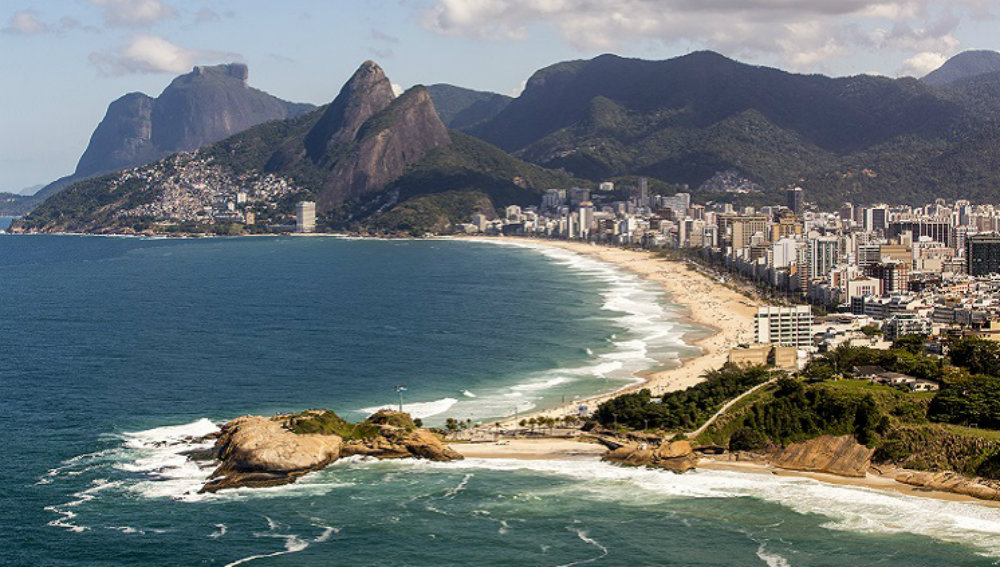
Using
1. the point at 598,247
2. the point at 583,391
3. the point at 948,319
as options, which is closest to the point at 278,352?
the point at 583,391

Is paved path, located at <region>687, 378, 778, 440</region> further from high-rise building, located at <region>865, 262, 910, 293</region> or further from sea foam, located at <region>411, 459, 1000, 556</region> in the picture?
high-rise building, located at <region>865, 262, 910, 293</region>

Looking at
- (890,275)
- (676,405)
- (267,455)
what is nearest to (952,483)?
(676,405)

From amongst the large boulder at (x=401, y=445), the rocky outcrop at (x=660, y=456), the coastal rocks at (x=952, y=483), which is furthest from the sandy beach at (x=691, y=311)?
the coastal rocks at (x=952, y=483)

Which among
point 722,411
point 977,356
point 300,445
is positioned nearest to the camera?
point 300,445

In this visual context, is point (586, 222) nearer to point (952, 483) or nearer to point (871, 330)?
point (871, 330)

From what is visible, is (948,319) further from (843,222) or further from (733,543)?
(843,222)

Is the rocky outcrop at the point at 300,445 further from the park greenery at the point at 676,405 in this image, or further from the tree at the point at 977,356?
the tree at the point at 977,356
